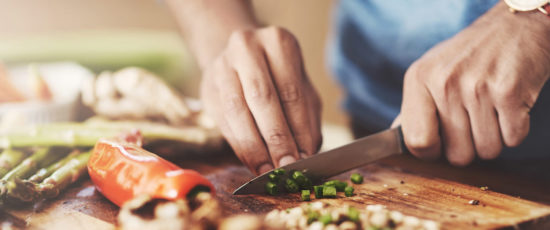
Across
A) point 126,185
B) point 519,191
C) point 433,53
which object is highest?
point 433,53

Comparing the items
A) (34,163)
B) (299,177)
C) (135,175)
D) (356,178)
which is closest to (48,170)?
(34,163)

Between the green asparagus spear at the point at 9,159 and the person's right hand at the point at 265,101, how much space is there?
0.44m

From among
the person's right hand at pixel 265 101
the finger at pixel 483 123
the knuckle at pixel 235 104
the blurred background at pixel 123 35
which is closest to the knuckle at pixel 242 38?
the person's right hand at pixel 265 101

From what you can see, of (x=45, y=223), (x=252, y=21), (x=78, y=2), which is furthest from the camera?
(x=78, y=2)

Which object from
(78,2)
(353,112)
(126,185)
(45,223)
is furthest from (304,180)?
(78,2)

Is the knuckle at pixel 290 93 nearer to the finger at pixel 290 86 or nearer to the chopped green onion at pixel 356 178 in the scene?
the finger at pixel 290 86

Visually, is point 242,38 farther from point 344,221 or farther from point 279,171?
point 344,221

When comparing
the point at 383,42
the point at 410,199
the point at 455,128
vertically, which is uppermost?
the point at 383,42

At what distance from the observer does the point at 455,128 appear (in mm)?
951

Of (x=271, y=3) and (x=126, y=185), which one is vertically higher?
(x=271, y=3)

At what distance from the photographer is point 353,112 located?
1651 mm

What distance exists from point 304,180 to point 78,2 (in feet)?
10.1

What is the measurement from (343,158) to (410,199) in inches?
6.2

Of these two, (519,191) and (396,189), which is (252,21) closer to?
(396,189)
